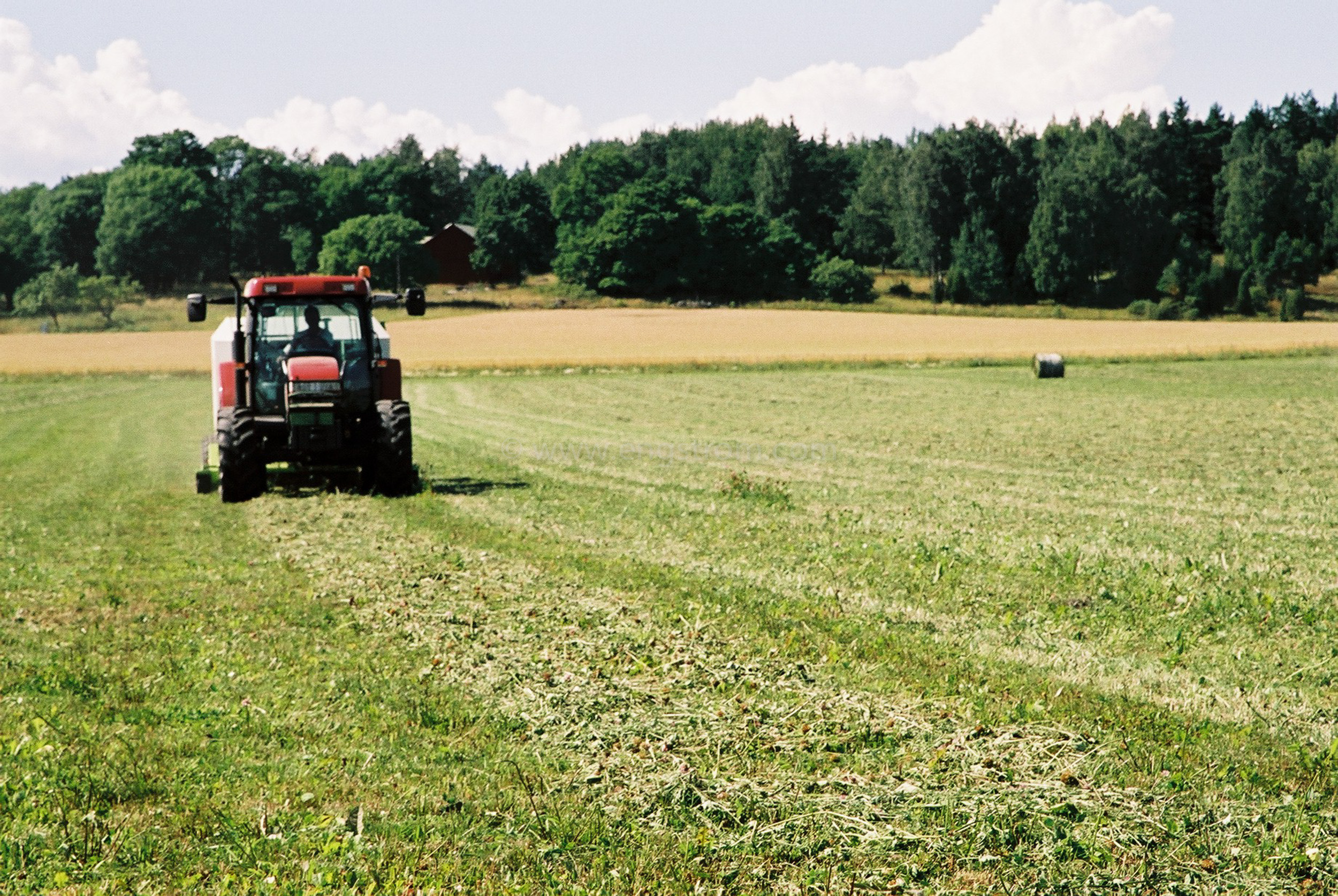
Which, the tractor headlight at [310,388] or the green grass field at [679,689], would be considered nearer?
the green grass field at [679,689]

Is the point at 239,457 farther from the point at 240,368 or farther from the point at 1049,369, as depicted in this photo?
the point at 1049,369

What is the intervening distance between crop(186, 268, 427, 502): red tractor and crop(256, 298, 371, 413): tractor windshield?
14mm

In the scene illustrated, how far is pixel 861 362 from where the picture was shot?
51.5 m

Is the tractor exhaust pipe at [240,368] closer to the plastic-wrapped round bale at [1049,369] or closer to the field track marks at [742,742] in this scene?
the field track marks at [742,742]

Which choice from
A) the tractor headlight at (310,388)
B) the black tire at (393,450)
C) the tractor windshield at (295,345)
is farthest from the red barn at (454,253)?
the tractor headlight at (310,388)

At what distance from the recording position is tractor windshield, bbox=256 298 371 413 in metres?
16.5

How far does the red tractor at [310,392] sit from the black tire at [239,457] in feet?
0.05

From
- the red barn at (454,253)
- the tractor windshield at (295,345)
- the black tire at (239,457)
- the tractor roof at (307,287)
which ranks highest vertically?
the red barn at (454,253)

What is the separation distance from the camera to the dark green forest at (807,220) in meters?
95.6

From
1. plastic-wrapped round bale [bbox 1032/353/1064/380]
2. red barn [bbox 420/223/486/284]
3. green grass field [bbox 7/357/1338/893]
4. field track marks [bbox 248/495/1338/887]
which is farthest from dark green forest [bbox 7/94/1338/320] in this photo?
field track marks [bbox 248/495/1338/887]

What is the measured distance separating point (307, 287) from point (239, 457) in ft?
8.07

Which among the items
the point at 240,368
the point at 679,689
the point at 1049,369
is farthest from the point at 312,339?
the point at 1049,369

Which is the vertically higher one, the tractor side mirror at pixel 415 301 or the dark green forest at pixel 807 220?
the dark green forest at pixel 807 220

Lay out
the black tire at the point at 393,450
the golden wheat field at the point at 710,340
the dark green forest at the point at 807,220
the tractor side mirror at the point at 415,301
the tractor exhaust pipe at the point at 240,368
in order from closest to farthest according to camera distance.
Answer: the black tire at the point at 393,450 → the tractor side mirror at the point at 415,301 → the tractor exhaust pipe at the point at 240,368 → the golden wheat field at the point at 710,340 → the dark green forest at the point at 807,220
